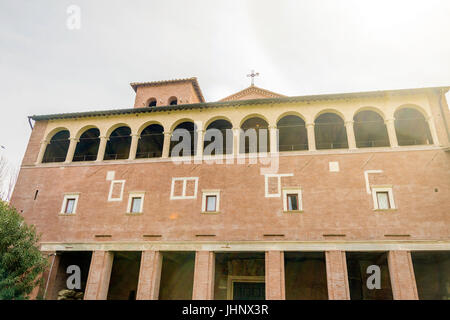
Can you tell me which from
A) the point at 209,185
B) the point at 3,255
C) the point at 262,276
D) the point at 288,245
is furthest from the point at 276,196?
the point at 3,255

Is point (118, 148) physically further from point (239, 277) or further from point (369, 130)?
point (369, 130)

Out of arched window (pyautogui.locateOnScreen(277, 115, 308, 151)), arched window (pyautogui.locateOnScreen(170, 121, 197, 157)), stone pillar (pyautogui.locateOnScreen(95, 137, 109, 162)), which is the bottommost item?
→ stone pillar (pyautogui.locateOnScreen(95, 137, 109, 162))

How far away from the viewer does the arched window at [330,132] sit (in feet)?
70.1

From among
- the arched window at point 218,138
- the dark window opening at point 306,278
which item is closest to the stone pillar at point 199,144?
the arched window at point 218,138

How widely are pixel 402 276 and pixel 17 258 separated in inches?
732

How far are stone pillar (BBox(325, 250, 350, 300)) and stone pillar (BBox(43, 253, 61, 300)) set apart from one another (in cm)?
1452

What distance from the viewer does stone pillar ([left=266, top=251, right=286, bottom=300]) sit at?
53.7ft

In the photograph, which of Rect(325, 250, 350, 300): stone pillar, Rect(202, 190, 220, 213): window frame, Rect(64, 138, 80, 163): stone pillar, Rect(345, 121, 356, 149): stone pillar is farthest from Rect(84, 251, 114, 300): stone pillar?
Rect(345, 121, 356, 149): stone pillar

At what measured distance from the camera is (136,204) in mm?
19766

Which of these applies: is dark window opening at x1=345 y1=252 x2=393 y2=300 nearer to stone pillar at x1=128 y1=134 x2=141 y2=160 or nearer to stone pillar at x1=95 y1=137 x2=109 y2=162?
stone pillar at x1=128 y1=134 x2=141 y2=160

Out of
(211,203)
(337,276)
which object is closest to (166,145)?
(211,203)

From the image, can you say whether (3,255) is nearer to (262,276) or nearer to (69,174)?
(69,174)

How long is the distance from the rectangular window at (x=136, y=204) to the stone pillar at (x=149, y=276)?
8.38 ft
